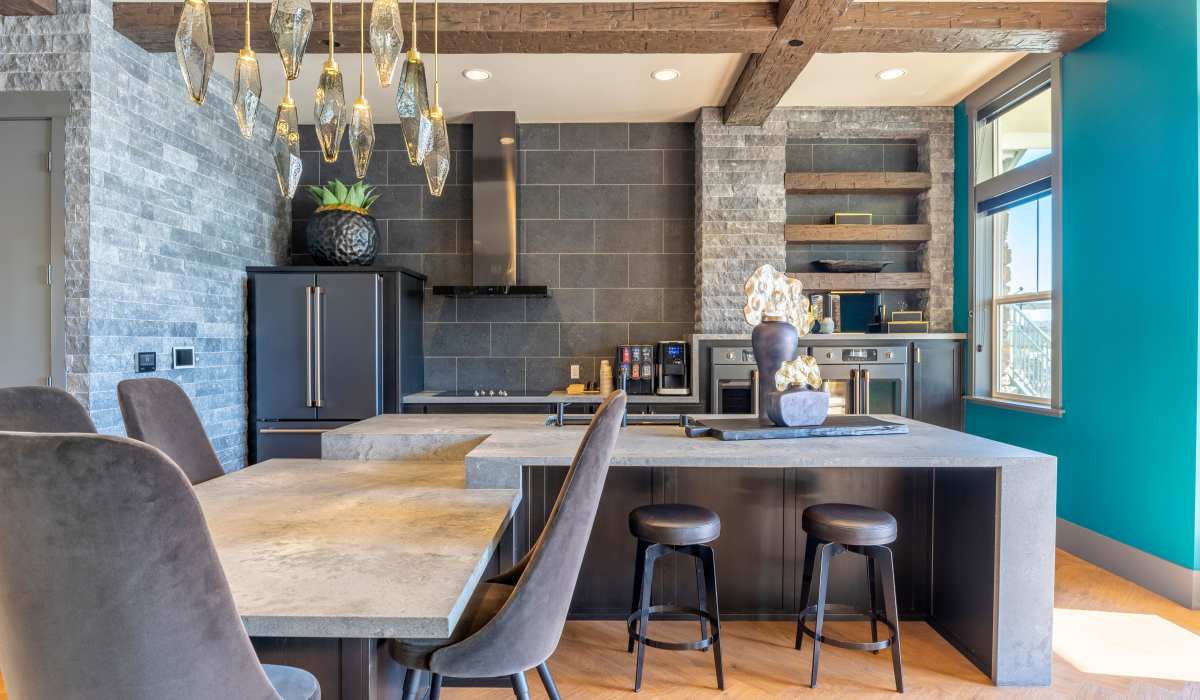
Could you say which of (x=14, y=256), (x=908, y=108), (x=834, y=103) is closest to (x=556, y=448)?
(x=14, y=256)

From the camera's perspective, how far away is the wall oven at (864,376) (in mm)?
4383

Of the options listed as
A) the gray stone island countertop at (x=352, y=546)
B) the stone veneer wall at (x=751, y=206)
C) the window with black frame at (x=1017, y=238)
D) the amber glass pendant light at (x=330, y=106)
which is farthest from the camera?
the stone veneer wall at (x=751, y=206)

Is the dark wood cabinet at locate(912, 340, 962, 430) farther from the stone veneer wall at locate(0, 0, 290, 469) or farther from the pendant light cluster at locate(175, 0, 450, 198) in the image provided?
the stone veneer wall at locate(0, 0, 290, 469)

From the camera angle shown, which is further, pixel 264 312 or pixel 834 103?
pixel 834 103

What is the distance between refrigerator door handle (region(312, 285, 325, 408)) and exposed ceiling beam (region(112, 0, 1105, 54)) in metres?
1.44

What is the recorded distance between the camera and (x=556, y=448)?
204 centimetres

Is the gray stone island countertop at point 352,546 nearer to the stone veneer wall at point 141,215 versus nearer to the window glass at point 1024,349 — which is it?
the stone veneer wall at point 141,215

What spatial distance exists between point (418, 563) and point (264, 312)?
350cm

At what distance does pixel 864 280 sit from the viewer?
15.2ft

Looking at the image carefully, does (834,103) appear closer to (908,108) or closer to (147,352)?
(908,108)

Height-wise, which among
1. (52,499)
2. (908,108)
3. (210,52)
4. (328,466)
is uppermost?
(908,108)

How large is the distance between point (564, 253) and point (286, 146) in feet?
9.95

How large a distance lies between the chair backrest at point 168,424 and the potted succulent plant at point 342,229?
2.14 metres

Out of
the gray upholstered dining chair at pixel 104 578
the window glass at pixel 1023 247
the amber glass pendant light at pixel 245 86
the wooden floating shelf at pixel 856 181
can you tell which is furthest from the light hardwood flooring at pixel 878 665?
the wooden floating shelf at pixel 856 181
